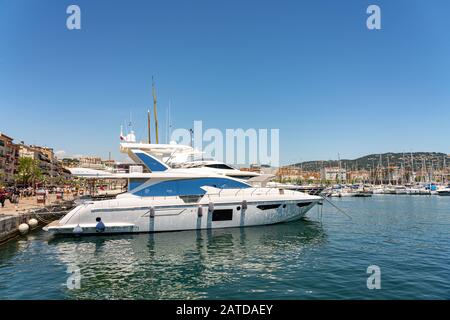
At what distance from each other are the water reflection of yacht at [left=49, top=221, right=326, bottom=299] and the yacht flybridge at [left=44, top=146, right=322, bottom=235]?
0.82 meters

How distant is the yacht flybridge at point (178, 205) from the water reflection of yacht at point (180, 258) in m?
0.82

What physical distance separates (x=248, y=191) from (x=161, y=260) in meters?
10.8

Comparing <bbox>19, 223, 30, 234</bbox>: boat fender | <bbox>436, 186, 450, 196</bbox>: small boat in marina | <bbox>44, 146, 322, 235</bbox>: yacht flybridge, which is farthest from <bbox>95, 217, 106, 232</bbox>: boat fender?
<bbox>436, 186, 450, 196</bbox>: small boat in marina

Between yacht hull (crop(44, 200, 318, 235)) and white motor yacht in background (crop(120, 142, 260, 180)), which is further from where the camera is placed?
white motor yacht in background (crop(120, 142, 260, 180))

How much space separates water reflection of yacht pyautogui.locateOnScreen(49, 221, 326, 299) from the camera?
11125 mm

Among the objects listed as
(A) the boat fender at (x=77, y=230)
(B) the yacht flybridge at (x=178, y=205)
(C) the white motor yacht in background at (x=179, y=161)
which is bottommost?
(A) the boat fender at (x=77, y=230)

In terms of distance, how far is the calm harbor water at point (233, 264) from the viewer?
421 inches

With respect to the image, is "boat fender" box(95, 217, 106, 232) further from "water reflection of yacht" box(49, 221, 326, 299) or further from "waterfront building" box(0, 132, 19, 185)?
"waterfront building" box(0, 132, 19, 185)

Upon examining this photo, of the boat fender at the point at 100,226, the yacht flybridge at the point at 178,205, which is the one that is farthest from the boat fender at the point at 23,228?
the boat fender at the point at 100,226

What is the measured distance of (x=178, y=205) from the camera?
71.6 feet

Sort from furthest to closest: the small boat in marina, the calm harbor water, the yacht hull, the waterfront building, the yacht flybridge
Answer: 1. the small boat in marina
2. the waterfront building
3. the yacht flybridge
4. the yacht hull
5. the calm harbor water

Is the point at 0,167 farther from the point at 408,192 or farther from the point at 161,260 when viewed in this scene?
the point at 408,192

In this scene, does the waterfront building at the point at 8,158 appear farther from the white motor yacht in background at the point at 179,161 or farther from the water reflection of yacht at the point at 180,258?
the water reflection of yacht at the point at 180,258

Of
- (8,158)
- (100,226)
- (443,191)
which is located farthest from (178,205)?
(443,191)
